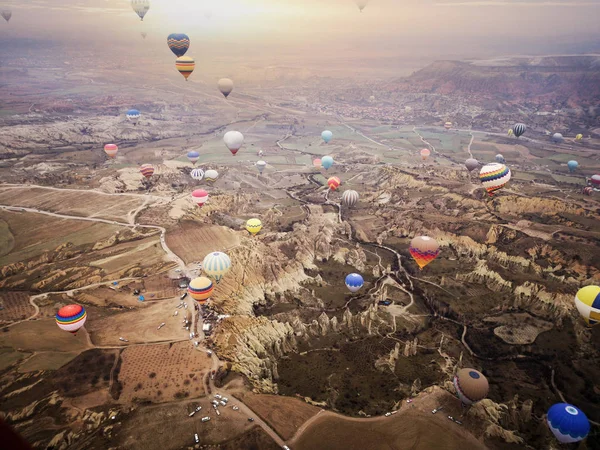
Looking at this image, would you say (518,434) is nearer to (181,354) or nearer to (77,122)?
(181,354)

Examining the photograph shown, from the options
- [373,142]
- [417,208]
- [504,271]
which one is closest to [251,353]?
[504,271]

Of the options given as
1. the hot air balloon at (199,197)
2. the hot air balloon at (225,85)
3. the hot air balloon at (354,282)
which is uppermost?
the hot air balloon at (225,85)

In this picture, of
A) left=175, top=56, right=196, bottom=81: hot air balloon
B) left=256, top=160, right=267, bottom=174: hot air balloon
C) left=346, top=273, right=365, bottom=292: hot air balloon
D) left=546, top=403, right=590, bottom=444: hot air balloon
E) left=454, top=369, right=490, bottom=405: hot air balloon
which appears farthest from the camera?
left=256, top=160, right=267, bottom=174: hot air balloon

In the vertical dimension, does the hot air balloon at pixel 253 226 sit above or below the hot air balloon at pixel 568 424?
above

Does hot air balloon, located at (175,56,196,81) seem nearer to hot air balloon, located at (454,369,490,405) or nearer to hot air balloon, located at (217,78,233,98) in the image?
hot air balloon, located at (217,78,233,98)

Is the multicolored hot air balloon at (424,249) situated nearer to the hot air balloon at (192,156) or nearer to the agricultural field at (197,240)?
the agricultural field at (197,240)

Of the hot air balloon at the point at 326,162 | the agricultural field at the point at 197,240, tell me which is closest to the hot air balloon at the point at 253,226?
the agricultural field at the point at 197,240

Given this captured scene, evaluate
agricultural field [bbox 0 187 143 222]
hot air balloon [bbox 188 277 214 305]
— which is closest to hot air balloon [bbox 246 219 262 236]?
agricultural field [bbox 0 187 143 222]
